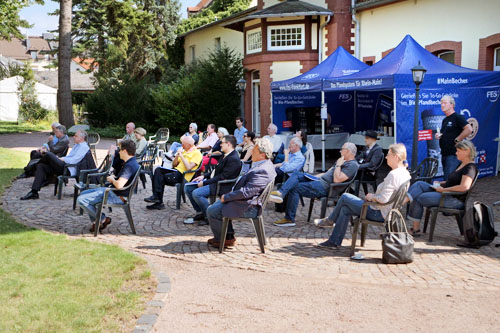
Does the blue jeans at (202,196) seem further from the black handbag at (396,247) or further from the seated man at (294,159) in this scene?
the black handbag at (396,247)

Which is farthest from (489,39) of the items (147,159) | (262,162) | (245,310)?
(245,310)

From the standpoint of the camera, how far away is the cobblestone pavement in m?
6.25

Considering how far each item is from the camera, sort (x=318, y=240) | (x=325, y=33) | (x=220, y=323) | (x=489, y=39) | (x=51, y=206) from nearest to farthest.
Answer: (x=220, y=323), (x=318, y=240), (x=51, y=206), (x=489, y=39), (x=325, y=33)

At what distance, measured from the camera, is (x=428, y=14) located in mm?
17125

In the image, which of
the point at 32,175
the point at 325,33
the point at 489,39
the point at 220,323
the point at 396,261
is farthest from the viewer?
the point at 325,33

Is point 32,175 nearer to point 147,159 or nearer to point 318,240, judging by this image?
point 147,159

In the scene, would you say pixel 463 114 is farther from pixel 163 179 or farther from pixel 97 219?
pixel 97 219

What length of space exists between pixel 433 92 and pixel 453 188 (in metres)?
5.49

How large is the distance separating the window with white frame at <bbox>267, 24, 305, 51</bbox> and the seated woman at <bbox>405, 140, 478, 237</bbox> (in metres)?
14.6

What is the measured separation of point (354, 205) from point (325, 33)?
15.6m

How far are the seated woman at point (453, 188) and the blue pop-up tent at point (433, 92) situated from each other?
4594 millimetres

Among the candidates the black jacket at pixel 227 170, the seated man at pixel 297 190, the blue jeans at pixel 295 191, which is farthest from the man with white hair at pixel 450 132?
the black jacket at pixel 227 170

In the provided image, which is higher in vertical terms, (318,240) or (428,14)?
(428,14)

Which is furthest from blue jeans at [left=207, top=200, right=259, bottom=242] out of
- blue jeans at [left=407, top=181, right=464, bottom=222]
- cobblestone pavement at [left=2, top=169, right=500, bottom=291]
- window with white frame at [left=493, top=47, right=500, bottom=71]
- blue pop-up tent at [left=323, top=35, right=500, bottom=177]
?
window with white frame at [left=493, top=47, right=500, bottom=71]
